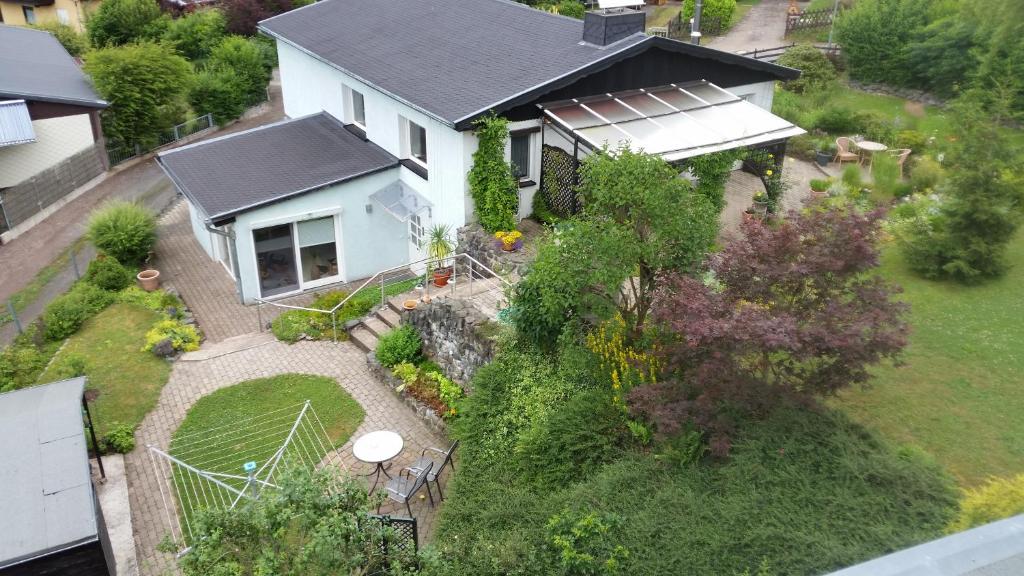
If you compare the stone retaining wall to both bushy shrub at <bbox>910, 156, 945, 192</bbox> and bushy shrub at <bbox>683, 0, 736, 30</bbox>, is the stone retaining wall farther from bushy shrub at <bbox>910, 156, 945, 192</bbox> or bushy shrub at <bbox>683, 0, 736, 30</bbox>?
bushy shrub at <bbox>683, 0, 736, 30</bbox>

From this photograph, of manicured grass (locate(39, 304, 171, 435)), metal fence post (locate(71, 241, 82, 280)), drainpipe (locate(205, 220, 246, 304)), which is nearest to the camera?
manicured grass (locate(39, 304, 171, 435))

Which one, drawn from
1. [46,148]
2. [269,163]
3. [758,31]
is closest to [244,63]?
[46,148]

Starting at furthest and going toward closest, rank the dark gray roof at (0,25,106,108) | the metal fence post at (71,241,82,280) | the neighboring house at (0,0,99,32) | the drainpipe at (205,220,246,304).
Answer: the neighboring house at (0,0,99,32), the dark gray roof at (0,25,106,108), the metal fence post at (71,241,82,280), the drainpipe at (205,220,246,304)

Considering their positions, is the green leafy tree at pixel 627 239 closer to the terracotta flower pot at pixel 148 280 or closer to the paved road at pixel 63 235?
the terracotta flower pot at pixel 148 280

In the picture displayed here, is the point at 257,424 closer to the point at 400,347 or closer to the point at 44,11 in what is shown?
the point at 400,347

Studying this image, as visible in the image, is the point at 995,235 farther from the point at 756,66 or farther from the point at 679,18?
the point at 679,18

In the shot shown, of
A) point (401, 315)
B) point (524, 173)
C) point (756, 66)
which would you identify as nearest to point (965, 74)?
point (756, 66)

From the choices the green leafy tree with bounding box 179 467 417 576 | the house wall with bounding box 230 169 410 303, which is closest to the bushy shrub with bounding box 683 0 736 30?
the house wall with bounding box 230 169 410 303
